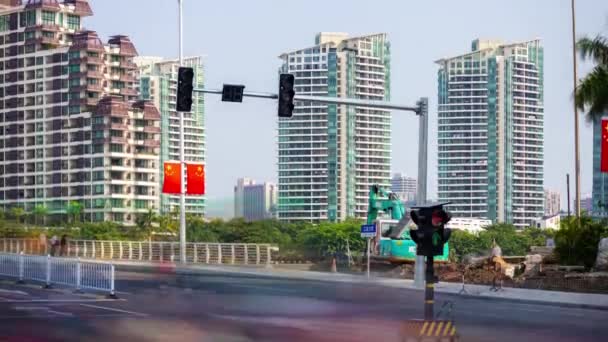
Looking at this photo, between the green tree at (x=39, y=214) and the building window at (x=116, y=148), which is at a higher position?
the building window at (x=116, y=148)

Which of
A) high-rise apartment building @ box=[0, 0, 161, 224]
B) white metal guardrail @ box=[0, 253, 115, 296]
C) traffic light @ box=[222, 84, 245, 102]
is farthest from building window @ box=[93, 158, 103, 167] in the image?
traffic light @ box=[222, 84, 245, 102]

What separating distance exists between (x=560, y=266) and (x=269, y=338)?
962 inches

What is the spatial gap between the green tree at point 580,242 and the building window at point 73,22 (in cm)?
10579

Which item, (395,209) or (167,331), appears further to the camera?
(395,209)

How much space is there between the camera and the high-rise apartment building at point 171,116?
452ft

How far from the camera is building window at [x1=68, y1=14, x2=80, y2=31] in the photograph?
14200 centimetres

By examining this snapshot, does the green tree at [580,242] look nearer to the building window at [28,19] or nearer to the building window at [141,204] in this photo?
the building window at [141,204]

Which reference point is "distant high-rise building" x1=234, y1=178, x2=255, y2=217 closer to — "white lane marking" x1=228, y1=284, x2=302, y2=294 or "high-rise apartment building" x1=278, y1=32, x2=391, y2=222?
"white lane marking" x1=228, y1=284, x2=302, y2=294

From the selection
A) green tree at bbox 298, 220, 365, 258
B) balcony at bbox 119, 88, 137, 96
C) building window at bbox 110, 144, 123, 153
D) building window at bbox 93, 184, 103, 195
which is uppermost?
balcony at bbox 119, 88, 137, 96

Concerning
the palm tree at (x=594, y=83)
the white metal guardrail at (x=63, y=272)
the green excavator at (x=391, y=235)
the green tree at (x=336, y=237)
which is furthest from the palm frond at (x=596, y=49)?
the green tree at (x=336, y=237)

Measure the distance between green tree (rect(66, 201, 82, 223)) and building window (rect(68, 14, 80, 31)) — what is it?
2466 cm

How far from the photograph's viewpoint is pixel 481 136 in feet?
519

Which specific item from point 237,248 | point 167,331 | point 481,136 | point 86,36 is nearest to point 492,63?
point 481,136

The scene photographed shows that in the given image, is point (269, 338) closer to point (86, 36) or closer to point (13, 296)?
point (13, 296)
